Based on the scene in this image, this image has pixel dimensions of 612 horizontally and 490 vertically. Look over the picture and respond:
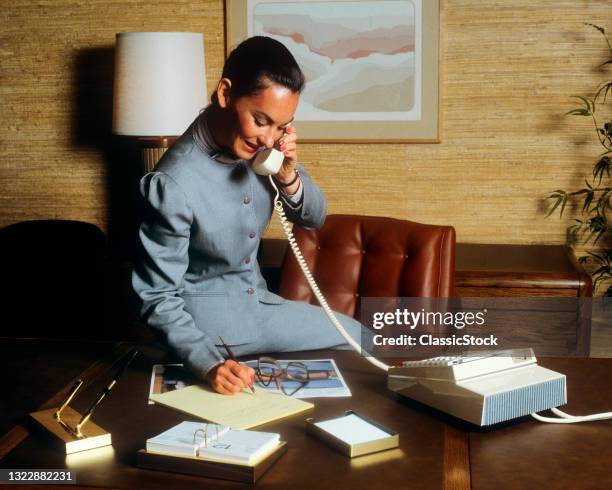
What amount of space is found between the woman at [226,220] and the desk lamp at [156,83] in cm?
155

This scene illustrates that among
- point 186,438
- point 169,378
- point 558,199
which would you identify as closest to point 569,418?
point 186,438

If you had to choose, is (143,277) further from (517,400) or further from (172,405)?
(517,400)

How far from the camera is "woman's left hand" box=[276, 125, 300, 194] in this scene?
2.00m

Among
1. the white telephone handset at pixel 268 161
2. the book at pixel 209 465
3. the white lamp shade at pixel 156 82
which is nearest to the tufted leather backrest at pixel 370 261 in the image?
the white telephone handset at pixel 268 161

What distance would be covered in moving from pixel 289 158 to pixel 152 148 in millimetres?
1789

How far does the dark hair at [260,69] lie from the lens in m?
1.92

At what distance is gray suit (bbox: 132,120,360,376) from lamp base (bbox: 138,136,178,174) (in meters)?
1.64

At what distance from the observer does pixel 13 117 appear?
4.34m

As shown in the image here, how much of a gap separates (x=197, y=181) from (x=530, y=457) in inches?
40.5

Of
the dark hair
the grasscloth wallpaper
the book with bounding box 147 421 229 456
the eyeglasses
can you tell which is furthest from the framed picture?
the book with bounding box 147 421 229 456

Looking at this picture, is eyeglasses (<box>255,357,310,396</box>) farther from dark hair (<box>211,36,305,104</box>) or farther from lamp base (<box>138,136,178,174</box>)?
lamp base (<box>138,136,178,174</box>)

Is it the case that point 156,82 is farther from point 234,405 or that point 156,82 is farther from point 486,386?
point 486,386

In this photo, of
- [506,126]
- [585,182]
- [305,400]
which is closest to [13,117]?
[506,126]

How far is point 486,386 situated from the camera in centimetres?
146
